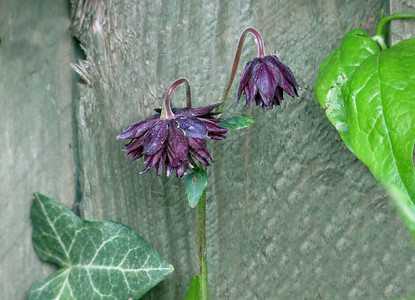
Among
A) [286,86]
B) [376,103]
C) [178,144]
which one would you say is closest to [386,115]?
[376,103]

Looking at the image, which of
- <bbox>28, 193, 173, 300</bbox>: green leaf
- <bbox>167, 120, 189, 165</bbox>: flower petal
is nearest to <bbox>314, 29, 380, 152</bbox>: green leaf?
<bbox>167, 120, 189, 165</bbox>: flower petal

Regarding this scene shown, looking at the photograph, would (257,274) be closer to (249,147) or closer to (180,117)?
(249,147)

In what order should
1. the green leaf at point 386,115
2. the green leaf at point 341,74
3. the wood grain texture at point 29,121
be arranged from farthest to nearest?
the wood grain texture at point 29,121 < the green leaf at point 341,74 < the green leaf at point 386,115

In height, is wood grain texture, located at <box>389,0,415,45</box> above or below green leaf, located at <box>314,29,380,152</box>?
above

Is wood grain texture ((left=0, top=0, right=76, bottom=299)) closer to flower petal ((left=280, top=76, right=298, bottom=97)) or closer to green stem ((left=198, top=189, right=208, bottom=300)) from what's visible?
green stem ((left=198, top=189, right=208, bottom=300))

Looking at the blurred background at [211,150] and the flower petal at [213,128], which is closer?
the flower petal at [213,128]

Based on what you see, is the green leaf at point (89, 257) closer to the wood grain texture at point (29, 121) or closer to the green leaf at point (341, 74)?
the wood grain texture at point (29, 121)

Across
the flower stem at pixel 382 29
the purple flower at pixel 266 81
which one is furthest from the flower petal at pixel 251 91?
the flower stem at pixel 382 29
